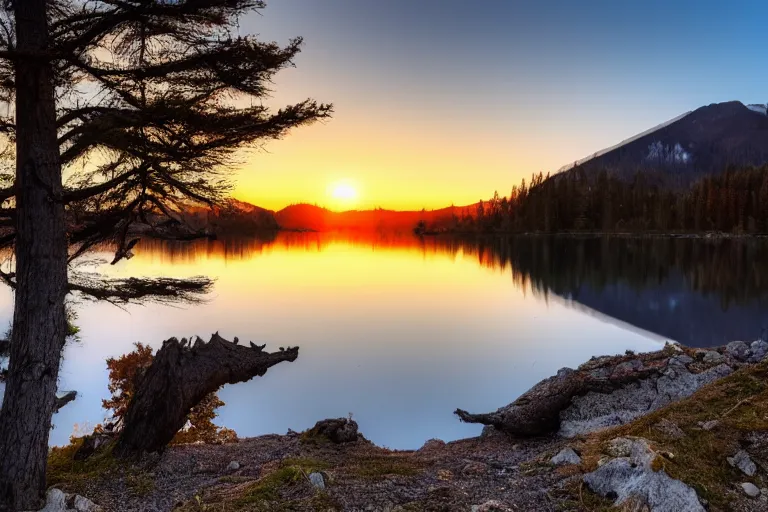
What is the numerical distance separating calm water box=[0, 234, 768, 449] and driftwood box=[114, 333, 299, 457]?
110cm

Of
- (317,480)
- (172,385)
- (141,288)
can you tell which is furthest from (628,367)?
(141,288)

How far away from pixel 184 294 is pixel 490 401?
34.7 feet

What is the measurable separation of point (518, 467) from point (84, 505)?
17.0 feet

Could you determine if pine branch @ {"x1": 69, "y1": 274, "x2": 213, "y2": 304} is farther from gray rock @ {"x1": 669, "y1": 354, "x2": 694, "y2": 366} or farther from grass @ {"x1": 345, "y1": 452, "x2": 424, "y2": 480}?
gray rock @ {"x1": 669, "y1": 354, "x2": 694, "y2": 366}

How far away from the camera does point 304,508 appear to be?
497cm

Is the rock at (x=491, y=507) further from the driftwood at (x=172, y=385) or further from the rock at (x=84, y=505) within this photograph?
the driftwood at (x=172, y=385)

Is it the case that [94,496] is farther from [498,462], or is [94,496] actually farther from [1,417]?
[498,462]

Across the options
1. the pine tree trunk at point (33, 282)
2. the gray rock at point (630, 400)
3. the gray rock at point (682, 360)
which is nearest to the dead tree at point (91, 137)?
the pine tree trunk at point (33, 282)

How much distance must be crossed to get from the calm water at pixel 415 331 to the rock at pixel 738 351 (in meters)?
6.27

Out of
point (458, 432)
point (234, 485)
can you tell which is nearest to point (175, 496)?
point (234, 485)

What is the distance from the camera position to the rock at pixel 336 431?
862 centimetres

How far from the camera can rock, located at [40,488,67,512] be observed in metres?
5.40

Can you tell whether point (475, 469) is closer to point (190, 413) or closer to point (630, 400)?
point (630, 400)

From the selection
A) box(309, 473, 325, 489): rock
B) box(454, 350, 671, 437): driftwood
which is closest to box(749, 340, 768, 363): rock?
box(454, 350, 671, 437): driftwood
